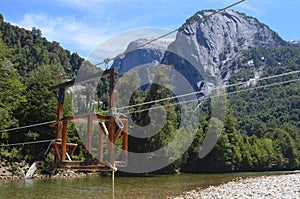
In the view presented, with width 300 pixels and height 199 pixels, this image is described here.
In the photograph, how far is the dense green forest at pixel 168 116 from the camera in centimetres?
3125

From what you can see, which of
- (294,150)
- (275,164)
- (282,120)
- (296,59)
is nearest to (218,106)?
(275,164)

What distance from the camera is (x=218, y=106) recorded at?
4709 cm

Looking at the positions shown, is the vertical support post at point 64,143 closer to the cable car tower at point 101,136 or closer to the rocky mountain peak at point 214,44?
the cable car tower at point 101,136

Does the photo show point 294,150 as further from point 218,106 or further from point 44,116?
point 44,116

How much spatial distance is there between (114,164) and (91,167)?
0.46m

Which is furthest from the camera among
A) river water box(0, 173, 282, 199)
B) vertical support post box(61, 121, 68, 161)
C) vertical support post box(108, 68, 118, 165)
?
river water box(0, 173, 282, 199)

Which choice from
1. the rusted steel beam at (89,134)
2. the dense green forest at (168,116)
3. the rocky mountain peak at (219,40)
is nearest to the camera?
the rusted steel beam at (89,134)

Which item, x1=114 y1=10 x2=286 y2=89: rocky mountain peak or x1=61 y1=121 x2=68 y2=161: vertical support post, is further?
x1=114 y1=10 x2=286 y2=89: rocky mountain peak

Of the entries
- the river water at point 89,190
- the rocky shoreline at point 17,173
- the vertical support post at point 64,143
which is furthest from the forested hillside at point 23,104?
the vertical support post at point 64,143

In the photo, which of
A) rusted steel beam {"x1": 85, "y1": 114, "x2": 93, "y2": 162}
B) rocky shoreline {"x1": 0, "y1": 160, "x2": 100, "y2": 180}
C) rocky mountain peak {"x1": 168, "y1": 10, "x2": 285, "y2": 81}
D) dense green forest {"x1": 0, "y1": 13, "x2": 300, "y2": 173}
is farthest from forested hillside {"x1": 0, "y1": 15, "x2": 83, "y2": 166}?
rocky mountain peak {"x1": 168, "y1": 10, "x2": 285, "y2": 81}

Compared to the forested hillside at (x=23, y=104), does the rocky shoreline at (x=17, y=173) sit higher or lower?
lower

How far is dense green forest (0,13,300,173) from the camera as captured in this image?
31250 mm

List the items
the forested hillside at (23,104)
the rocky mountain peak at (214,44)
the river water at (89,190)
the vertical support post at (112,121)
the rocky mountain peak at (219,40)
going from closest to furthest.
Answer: the vertical support post at (112,121) < the river water at (89,190) < the forested hillside at (23,104) < the rocky mountain peak at (214,44) < the rocky mountain peak at (219,40)

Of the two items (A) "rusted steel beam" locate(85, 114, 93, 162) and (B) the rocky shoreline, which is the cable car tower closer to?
(A) "rusted steel beam" locate(85, 114, 93, 162)
